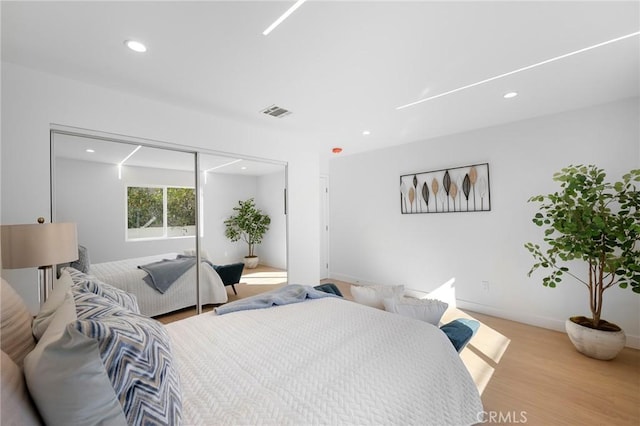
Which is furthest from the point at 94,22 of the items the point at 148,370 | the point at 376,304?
the point at 376,304

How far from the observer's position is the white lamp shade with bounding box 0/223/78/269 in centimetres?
158

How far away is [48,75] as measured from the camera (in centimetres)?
210

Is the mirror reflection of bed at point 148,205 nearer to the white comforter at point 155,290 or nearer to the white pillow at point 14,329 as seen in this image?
the white comforter at point 155,290

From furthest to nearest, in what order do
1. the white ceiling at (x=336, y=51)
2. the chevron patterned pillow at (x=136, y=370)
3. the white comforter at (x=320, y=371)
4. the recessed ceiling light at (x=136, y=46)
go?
the recessed ceiling light at (x=136, y=46)
the white ceiling at (x=336, y=51)
the white comforter at (x=320, y=371)
the chevron patterned pillow at (x=136, y=370)

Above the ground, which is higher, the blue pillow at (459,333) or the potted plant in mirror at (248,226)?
the potted plant in mirror at (248,226)

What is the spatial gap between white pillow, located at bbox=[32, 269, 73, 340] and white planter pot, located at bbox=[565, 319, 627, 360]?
3.80 meters

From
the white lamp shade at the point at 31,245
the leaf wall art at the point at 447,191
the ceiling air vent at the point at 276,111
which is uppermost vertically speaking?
the ceiling air vent at the point at 276,111

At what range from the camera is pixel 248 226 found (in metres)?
3.48

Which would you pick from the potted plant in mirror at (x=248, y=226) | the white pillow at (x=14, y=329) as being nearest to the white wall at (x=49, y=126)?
the potted plant in mirror at (x=248, y=226)

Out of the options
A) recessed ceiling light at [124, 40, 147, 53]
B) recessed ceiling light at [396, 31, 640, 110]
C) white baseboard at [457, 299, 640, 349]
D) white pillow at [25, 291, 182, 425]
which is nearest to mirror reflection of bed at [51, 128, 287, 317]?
recessed ceiling light at [124, 40, 147, 53]

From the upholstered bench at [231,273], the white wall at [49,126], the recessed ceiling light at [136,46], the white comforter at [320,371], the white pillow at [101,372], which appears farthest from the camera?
the upholstered bench at [231,273]

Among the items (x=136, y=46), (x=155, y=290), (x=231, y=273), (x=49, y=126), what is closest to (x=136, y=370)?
(x=136, y=46)

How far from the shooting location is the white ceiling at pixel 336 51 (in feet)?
4.98

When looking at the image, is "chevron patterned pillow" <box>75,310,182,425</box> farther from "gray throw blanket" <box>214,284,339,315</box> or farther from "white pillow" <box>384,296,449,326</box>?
"white pillow" <box>384,296,449,326</box>
